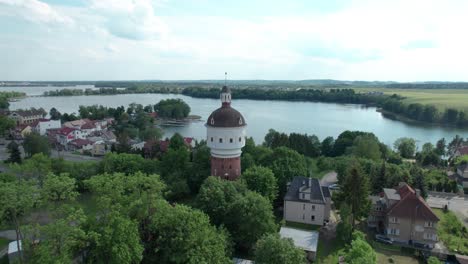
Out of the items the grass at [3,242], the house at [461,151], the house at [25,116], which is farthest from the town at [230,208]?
the house at [25,116]

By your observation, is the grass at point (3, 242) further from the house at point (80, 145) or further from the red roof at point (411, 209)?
the house at point (80, 145)

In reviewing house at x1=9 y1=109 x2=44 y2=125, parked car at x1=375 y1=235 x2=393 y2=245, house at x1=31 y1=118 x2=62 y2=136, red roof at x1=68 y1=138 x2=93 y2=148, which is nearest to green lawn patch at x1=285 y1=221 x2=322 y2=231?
parked car at x1=375 y1=235 x2=393 y2=245

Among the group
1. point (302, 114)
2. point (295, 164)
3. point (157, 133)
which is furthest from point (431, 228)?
point (302, 114)

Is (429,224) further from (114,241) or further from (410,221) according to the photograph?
(114,241)

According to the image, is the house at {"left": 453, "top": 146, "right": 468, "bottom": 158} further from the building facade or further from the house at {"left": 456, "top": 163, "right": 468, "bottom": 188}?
the building facade

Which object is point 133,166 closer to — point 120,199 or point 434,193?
point 120,199

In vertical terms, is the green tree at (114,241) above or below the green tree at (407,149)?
above

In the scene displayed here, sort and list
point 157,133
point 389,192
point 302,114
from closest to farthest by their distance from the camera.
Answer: point 389,192
point 157,133
point 302,114
